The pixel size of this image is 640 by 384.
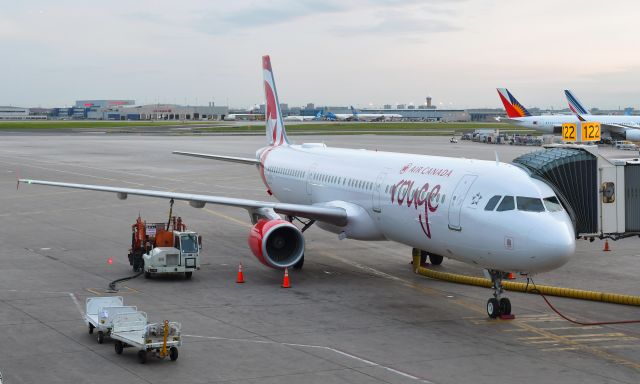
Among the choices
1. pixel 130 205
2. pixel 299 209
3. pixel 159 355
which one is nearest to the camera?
pixel 159 355

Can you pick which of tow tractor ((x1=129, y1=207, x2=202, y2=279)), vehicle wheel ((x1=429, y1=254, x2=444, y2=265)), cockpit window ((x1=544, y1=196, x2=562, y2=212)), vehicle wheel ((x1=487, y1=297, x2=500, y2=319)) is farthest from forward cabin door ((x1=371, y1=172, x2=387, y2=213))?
cockpit window ((x1=544, y1=196, x2=562, y2=212))

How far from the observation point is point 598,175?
76.9 feet

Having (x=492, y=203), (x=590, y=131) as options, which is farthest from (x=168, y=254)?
(x=590, y=131)

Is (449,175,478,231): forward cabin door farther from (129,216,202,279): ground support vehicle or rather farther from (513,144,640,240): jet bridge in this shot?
(129,216,202,279): ground support vehicle

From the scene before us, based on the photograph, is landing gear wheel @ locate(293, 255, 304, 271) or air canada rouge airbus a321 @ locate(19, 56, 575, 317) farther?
landing gear wheel @ locate(293, 255, 304, 271)

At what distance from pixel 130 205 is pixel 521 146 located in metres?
67.1

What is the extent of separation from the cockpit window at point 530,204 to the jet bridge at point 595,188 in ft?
5.12

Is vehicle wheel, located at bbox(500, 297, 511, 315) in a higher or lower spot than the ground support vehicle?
lower

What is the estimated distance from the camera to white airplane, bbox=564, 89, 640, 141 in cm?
9781

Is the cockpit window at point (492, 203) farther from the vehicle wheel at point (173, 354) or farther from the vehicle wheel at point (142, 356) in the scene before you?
the vehicle wheel at point (142, 356)

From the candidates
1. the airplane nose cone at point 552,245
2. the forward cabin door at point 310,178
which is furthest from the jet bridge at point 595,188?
the forward cabin door at point 310,178

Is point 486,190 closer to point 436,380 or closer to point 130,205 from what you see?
point 436,380

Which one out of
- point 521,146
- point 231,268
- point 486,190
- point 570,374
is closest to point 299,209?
point 231,268

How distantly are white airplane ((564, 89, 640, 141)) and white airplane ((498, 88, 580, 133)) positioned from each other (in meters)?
2.04
